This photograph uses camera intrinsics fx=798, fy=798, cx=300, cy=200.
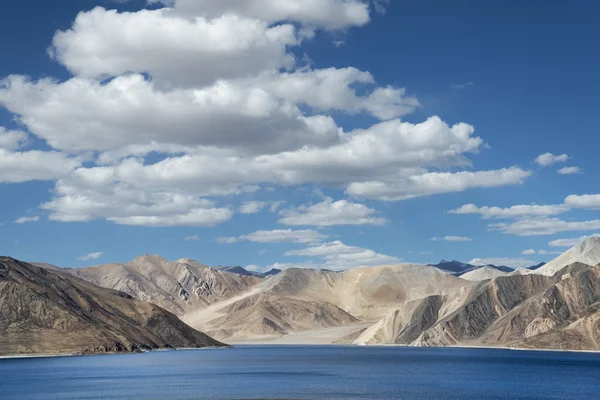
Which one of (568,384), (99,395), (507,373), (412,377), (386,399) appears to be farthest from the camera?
(507,373)

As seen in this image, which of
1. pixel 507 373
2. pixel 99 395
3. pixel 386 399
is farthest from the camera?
pixel 507 373

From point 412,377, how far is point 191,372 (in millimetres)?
52082

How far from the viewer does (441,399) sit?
11975 centimetres

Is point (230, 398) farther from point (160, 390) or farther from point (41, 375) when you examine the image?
point (41, 375)

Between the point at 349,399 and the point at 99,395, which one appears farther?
the point at 99,395

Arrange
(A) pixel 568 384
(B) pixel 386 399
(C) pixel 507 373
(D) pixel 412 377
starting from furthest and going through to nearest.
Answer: (C) pixel 507 373 → (D) pixel 412 377 → (A) pixel 568 384 → (B) pixel 386 399

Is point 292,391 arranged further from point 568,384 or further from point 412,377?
point 568,384

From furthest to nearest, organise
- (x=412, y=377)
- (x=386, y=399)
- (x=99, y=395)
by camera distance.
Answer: (x=412, y=377) < (x=99, y=395) < (x=386, y=399)

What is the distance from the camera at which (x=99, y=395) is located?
421 feet

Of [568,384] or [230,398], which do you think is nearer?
[230,398]

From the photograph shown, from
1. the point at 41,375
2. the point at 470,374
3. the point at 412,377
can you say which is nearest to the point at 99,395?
the point at 41,375

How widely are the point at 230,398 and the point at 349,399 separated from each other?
17775mm

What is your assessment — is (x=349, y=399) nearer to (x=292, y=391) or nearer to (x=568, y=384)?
(x=292, y=391)

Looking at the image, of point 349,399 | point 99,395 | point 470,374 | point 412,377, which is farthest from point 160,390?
point 470,374
